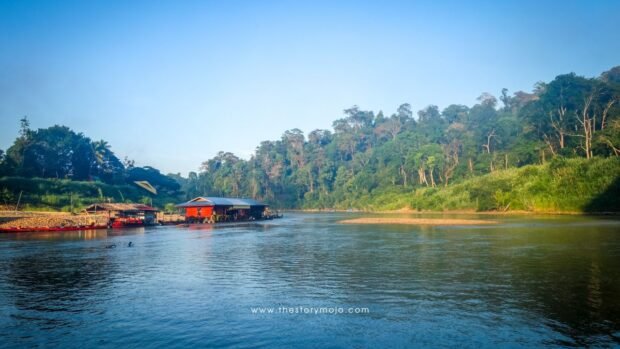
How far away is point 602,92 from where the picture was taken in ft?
265

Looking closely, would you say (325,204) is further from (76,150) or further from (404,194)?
(76,150)

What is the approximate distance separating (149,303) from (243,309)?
339 cm

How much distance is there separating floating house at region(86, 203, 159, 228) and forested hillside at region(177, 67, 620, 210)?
5133 centimetres

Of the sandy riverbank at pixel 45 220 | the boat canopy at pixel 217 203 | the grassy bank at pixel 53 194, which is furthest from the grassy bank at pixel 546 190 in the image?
the grassy bank at pixel 53 194

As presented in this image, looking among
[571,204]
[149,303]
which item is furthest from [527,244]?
[571,204]

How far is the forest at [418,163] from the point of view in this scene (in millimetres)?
61781

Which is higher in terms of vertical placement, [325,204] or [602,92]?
[602,92]

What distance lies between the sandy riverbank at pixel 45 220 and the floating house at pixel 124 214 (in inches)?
52.8

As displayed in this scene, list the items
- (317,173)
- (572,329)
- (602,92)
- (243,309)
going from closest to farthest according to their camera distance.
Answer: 1. (572,329)
2. (243,309)
3. (602,92)
4. (317,173)

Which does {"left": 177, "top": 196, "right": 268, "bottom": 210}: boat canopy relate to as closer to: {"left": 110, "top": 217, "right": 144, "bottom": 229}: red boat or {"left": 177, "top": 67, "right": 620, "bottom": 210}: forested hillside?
{"left": 110, "top": 217, "right": 144, "bottom": 229}: red boat

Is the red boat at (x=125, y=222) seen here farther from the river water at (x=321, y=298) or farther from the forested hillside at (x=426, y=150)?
the forested hillside at (x=426, y=150)

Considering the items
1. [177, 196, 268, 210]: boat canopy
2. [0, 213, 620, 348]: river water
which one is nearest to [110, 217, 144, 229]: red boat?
[177, 196, 268, 210]: boat canopy

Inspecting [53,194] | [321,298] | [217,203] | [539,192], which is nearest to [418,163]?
[539,192]

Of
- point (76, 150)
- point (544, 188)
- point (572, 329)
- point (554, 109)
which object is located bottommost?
point (572, 329)
